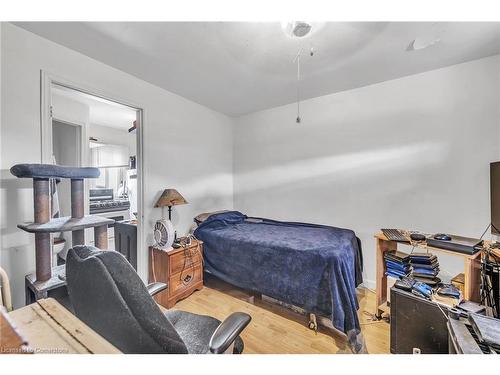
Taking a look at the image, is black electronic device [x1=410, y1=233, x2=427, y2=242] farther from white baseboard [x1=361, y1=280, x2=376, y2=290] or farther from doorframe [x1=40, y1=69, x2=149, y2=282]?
doorframe [x1=40, y1=69, x2=149, y2=282]

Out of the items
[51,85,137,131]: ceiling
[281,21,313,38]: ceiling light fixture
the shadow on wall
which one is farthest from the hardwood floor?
[51,85,137,131]: ceiling

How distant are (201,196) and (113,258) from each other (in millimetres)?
2364

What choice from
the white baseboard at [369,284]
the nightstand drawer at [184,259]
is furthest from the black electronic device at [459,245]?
the nightstand drawer at [184,259]

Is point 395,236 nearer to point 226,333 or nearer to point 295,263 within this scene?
point 295,263

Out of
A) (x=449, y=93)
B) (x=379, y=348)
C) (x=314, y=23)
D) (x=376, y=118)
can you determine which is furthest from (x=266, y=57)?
(x=379, y=348)

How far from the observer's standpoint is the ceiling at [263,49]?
1.48 m

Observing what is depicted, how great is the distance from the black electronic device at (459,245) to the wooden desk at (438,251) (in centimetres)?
2

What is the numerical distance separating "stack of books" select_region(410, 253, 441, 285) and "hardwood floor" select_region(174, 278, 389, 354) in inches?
22.0

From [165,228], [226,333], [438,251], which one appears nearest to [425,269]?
[438,251]

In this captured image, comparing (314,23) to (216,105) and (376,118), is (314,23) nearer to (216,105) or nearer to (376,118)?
(376,118)

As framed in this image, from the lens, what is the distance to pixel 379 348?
156 centimetres

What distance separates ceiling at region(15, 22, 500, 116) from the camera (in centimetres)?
148

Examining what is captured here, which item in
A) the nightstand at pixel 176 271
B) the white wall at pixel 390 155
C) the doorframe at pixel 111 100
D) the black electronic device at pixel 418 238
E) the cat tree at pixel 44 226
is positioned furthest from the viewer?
the nightstand at pixel 176 271

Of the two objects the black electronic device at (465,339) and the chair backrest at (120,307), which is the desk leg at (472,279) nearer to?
the black electronic device at (465,339)
